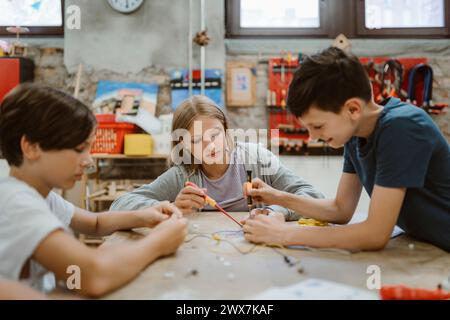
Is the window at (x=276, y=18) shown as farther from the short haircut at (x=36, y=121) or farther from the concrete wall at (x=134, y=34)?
the short haircut at (x=36, y=121)

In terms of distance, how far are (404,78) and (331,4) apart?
3.36 feet

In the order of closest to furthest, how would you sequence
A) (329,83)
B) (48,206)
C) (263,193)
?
(48,206), (329,83), (263,193)

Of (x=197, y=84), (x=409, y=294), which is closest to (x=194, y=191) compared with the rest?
(x=409, y=294)

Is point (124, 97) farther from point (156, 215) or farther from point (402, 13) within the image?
point (402, 13)

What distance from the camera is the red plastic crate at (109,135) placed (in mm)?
3365

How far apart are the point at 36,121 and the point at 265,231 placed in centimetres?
70

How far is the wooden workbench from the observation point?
0.76 m

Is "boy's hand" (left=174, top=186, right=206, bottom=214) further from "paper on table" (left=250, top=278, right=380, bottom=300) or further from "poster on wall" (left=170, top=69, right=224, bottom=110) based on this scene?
"poster on wall" (left=170, top=69, right=224, bottom=110)

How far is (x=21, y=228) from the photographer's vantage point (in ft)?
2.43

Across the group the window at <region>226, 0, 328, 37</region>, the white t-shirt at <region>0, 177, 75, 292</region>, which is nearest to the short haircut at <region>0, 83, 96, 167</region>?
the white t-shirt at <region>0, 177, 75, 292</region>

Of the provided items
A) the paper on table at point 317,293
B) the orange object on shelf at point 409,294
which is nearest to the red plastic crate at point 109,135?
the paper on table at point 317,293

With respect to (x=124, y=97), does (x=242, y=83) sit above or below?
above

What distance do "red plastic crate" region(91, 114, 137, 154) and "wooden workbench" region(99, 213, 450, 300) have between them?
232 centimetres
